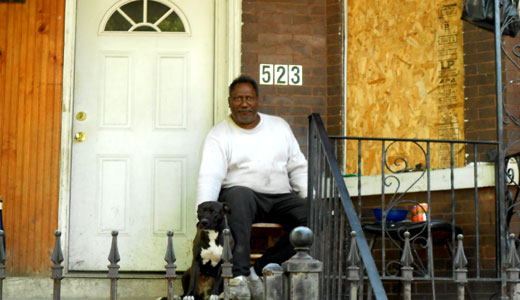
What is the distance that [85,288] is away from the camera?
6.93 metres

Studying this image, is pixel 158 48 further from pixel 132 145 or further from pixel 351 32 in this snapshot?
pixel 351 32

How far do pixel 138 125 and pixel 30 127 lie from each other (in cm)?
87

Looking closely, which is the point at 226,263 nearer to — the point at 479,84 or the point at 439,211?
the point at 439,211

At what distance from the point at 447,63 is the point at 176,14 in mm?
2324

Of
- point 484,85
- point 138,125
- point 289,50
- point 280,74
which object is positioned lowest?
point 138,125

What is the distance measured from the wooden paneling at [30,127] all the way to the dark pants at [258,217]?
152cm

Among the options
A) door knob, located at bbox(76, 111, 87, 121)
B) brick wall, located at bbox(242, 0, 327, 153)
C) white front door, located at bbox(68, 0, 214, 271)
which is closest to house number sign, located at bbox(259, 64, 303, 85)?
brick wall, located at bbox(242, 0, 327, 153)

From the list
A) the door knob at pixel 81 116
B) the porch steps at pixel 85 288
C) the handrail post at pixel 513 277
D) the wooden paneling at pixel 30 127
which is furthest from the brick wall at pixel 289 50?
the handrail post at pixel 513 277

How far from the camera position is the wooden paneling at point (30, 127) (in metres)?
7.24

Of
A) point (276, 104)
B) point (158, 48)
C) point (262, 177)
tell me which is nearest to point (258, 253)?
point (262, 177)

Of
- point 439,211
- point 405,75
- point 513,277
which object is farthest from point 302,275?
point 405,75

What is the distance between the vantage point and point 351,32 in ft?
26.1

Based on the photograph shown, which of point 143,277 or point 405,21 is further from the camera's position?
point 405,21

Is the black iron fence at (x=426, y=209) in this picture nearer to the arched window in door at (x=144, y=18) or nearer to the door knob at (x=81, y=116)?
the arched window in door at (x=144, y=18)
